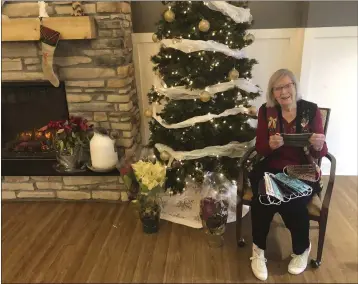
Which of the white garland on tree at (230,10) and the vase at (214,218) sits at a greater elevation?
the white garland on tree at (230,10)

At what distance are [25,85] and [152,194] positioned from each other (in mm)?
1333

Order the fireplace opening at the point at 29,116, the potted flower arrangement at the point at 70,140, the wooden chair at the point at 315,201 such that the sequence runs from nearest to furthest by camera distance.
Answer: the wooden chair at the point at 315,201 → the potted flower arrangement at the point at 70,140 → the fireplace opening at the point at 29,116

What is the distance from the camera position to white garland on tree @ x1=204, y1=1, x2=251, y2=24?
2.04 meters

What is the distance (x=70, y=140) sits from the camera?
8.14 feet

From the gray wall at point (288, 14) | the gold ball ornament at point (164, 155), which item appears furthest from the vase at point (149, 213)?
the gray wall at point (288, 14)

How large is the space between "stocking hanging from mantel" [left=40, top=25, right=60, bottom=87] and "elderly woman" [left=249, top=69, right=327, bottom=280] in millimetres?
1512

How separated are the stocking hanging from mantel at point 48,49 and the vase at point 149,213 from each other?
110 cm

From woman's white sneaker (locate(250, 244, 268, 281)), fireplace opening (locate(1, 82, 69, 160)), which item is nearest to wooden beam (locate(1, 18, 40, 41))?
fireplace opening (locate(1, 82, 69, 160))

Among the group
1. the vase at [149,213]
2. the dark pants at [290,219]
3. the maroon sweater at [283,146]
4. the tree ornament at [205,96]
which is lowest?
the vase at [149,213]

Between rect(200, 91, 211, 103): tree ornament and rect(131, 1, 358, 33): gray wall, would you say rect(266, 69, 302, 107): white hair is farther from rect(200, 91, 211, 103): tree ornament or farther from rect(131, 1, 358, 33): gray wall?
rect(131, 1, 358, 33): gray wall

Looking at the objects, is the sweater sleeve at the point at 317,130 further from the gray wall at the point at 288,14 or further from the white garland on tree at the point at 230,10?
the gray wall at the point at 288,14

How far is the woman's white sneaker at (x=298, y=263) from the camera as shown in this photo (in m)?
1.82

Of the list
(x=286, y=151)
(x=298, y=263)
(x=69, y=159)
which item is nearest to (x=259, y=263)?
(x=298, y=263)

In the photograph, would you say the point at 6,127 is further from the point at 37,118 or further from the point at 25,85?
the point at 25,85
